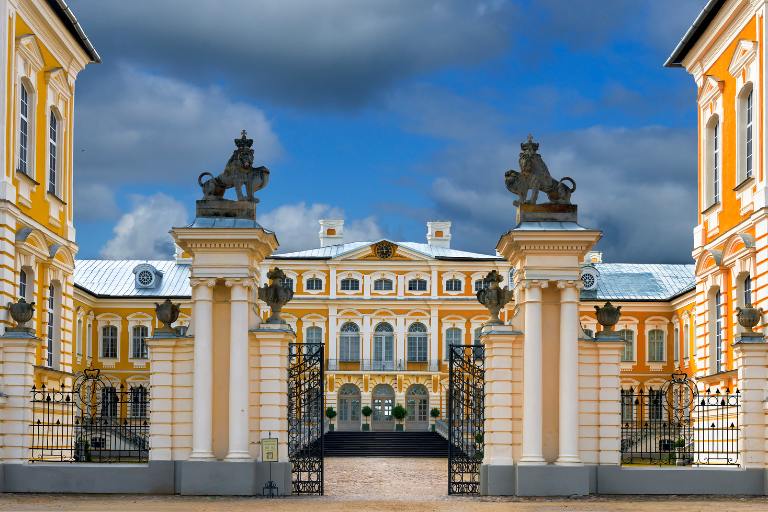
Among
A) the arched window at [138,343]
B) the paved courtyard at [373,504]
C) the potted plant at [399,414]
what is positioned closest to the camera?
the paved courtyard at [373,504]

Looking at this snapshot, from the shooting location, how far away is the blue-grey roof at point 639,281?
65.3 metres

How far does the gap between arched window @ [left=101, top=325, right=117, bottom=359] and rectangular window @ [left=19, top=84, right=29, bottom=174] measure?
125 ft

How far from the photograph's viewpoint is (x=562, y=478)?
21406mm

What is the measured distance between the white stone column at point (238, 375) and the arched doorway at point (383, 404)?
48098 millimetres

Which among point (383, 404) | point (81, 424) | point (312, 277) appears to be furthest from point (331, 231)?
point (81, 424)

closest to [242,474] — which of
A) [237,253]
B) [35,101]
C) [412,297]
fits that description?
[237,253]

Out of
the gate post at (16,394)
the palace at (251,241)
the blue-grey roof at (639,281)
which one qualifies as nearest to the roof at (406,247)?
the blue-grey roof at (639,281)

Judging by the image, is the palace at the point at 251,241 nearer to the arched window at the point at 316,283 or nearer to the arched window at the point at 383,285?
the arched window at the point at 316,283

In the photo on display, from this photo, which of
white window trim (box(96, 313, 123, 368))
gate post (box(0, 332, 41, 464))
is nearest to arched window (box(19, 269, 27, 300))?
gate post (box(0, 332, 41, 464))

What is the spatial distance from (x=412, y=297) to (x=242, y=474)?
160ft

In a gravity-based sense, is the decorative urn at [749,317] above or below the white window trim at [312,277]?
below

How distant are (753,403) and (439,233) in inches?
2048

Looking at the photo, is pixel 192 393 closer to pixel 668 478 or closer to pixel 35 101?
pixel 668 478

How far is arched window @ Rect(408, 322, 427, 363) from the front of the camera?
70500 millimetres
